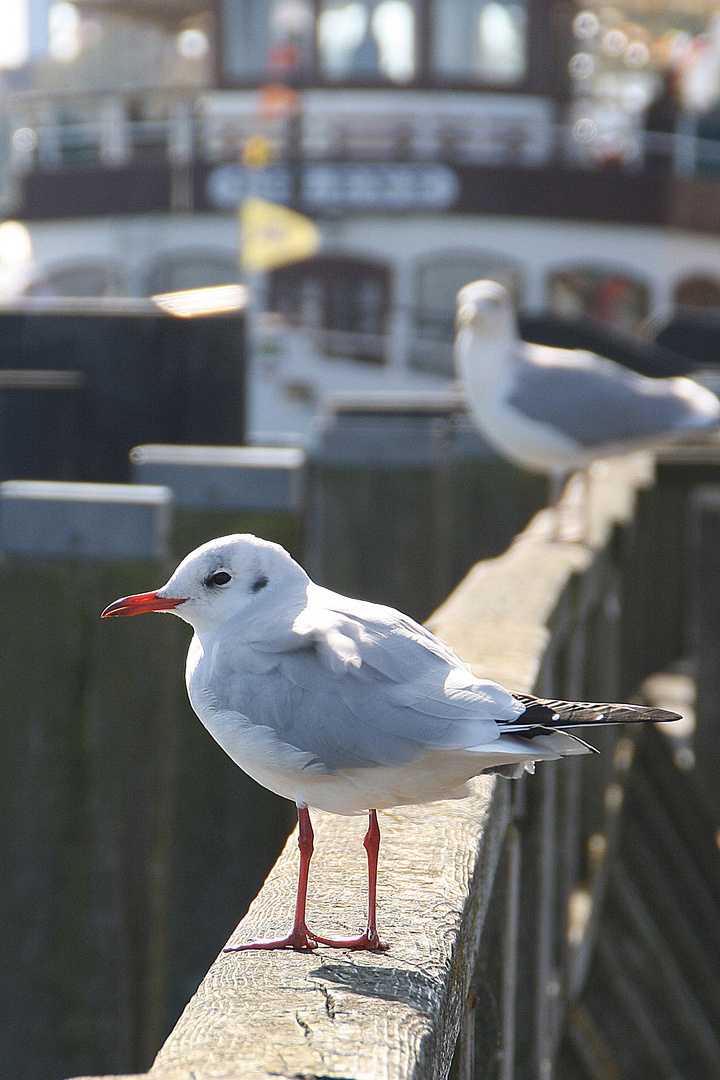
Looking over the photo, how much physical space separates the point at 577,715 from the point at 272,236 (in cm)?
1742

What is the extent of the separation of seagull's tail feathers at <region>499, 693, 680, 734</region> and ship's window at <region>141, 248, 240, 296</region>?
64.6 feet

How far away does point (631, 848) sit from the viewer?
18.2ft

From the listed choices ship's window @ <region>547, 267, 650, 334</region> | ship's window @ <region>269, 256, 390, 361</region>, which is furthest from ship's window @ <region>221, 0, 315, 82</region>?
ship's window @ <region>547, 267, 650, 334</region>

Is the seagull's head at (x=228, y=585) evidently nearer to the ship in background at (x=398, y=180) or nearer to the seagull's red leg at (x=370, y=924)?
the seagull's red leg at (x=370, y=924)

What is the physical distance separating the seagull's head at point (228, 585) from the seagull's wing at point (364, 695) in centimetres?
8

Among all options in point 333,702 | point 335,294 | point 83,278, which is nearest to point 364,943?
point 333,702

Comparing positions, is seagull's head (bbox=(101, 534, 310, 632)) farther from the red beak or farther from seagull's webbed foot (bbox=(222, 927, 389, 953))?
seagull's webbed foot (bbox=(222, 927, 389, 953))

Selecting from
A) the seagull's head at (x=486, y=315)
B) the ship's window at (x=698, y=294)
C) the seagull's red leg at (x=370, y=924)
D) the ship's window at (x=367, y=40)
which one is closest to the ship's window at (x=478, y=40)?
the ship's window at (x=367, y=40)

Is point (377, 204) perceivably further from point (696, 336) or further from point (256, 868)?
point (256, 868)

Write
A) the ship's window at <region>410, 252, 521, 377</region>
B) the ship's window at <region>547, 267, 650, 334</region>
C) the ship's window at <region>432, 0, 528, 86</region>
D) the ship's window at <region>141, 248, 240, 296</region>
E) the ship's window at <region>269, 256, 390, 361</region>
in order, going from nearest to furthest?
the ship's window at <region>410, 252, 521, 377</region>
the ship's window at <region>432, 0, 528, 86</region>
the ship's window at <region>141, 248, 240, 296</region>
the ship's window at <region>269, 256, 390, 361</region>
the ship's window at <region>547, 267, 650, 334</region>

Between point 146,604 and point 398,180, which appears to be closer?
point 146,604

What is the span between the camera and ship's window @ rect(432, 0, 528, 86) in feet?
67.3

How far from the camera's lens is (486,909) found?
2271mm

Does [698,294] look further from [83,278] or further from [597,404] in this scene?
[597,404]
